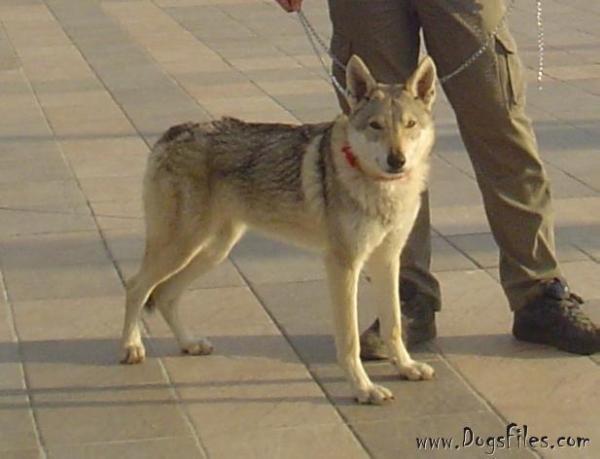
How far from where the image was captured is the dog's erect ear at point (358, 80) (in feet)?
17.9

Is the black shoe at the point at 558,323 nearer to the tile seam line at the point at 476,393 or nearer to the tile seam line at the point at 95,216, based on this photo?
the tile seam line at the point at 476,393

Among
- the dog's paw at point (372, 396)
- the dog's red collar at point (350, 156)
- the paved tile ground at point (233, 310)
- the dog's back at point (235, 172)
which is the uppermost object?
the dog's red collar at point (350, 156)

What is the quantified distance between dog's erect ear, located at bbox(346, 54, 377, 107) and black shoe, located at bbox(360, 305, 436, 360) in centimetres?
100

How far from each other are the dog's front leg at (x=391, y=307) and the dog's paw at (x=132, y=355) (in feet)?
3.14

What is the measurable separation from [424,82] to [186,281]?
1.36m

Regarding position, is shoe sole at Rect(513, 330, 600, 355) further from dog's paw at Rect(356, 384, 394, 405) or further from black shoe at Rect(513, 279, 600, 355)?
dog's paw at Rect(356, 384, 394, 405)

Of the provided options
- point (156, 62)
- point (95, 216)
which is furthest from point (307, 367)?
point (156, 62)

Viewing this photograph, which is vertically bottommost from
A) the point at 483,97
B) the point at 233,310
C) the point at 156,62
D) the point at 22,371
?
the point at 156,62

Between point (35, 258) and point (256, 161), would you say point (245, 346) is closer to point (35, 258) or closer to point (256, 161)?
point (256, 161)

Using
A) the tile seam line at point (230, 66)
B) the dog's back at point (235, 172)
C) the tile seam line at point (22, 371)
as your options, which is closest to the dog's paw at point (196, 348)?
the dog's back at point (235, 172)

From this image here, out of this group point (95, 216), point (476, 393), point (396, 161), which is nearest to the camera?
point (396, 161)

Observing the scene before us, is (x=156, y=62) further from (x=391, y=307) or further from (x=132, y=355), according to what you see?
(x=391, y=307)

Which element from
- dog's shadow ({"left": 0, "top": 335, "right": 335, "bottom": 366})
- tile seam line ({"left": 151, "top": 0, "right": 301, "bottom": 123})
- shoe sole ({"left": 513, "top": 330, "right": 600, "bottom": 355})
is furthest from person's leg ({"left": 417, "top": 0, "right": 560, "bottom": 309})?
tile seam line ({"left": 151, "top": 0, "right": 301, "bottom": 123})

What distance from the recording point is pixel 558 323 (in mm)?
5984
